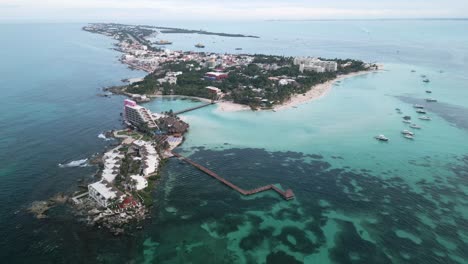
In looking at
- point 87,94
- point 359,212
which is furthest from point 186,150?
point 87,94

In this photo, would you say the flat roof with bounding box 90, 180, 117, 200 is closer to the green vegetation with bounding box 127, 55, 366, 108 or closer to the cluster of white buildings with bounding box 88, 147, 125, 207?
the cluster of white buildings with bounding box 88, 147, 125, 207

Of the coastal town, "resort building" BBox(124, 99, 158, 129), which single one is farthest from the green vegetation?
"resort building" BBox(124, 99, 158, 129)

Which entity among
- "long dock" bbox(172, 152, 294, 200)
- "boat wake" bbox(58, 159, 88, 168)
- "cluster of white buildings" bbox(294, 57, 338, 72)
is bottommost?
"boat wake" bbox(58, 159, 88, 168)

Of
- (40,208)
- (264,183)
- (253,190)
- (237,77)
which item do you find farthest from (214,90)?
(40,208)

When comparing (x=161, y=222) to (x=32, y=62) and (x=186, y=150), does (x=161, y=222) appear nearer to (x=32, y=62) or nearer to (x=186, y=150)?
(x=186, y=150)

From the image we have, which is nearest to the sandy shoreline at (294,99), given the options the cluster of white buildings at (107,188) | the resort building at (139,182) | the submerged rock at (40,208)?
the cluster of white buildings at (107,188)

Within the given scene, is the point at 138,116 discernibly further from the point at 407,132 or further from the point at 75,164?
the point at 407,132
